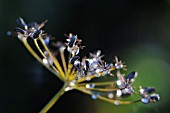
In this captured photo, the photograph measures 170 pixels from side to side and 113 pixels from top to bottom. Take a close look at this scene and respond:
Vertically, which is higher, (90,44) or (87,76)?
(90,44)

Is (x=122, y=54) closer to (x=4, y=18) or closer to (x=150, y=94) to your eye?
(x=4, y=18)

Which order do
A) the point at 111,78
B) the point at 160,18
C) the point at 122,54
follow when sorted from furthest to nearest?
the point at 160,18, the point at 122,54, the point at 111,78

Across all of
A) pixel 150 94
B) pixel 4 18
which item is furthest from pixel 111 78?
pixel 150 94

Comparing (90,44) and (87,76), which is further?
(90,44)

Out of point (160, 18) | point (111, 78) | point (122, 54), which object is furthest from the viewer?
point (160, 18)

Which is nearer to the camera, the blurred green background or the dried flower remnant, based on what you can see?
the dried flower remnant

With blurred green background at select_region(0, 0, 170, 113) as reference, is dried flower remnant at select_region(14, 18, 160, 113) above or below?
below

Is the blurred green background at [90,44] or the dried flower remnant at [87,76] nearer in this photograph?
the dried flower remnant at [87,76]

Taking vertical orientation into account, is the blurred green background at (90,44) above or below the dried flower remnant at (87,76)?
above
